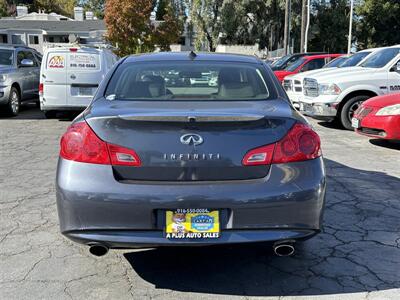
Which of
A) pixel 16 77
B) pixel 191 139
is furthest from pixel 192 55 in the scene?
pixel 16 77

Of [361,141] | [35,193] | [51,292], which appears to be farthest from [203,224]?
[361,141]

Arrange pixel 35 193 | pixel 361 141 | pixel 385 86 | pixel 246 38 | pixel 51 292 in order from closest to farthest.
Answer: pixel 51 292, pixel 35 193, pixel 361 141, pixel 385 86, pixel 246 38

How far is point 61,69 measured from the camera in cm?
1129

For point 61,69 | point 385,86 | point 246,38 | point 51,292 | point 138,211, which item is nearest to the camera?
point 138,211

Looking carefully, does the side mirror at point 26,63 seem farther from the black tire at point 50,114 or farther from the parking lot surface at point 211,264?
the parking lot surface at point 211,264

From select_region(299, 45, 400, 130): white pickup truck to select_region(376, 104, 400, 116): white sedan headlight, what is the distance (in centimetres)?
212

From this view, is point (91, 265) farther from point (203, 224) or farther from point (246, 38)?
point (246, 38)

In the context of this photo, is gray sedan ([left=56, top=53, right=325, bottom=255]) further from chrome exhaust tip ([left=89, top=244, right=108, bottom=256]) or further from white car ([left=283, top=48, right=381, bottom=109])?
white car ([left=283, top=48, right=381, bottom=109])

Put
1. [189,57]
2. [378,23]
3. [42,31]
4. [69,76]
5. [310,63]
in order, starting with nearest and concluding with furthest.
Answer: [189,57], [69,76], [310,63], [378,23], [42,31]

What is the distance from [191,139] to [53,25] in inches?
2034

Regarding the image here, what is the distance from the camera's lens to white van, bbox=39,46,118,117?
1127 centimetres

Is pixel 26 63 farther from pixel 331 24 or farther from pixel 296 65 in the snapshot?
pixel 331 24

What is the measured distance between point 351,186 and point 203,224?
11.2 feet

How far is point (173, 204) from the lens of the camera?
3.10 meters
